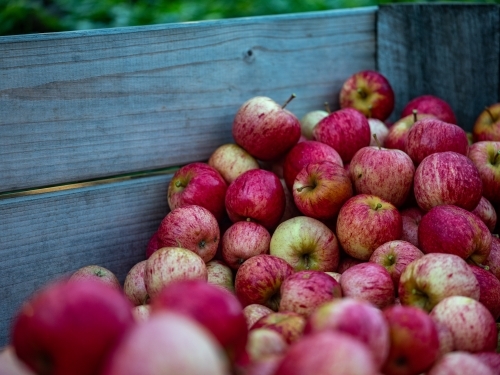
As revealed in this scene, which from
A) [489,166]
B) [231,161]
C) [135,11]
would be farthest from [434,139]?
[135,11]

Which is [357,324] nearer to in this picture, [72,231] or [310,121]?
[72,231]

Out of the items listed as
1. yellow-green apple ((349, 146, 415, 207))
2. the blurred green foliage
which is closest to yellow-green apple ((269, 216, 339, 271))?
yellow-green apple ((349, 146, 415, 207))

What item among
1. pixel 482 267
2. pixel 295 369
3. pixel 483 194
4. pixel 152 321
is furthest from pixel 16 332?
pixel 483 194

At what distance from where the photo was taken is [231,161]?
8.71 ft

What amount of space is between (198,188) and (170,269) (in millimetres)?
633

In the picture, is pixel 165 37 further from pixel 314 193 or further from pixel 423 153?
pixel 423 153

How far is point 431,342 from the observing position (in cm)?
140

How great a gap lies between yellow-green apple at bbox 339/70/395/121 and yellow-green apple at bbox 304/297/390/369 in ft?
6.30

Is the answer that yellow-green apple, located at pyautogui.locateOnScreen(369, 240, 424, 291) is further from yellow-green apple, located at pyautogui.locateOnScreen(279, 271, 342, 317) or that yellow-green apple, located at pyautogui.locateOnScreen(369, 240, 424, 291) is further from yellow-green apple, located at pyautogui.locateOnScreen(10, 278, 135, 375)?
yellow-green apple, located at pyautogui.locateOnScreen(10, 278, 135, 375)

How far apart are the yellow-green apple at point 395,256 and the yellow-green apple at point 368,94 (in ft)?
3.65

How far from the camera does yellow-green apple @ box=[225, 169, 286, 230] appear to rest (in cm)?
241

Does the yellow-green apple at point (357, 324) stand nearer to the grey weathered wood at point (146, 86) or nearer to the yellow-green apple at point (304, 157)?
the yellow-green apple at point (304, 157)

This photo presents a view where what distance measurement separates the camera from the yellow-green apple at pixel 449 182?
2.24m

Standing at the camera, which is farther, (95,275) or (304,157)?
(304,157)
